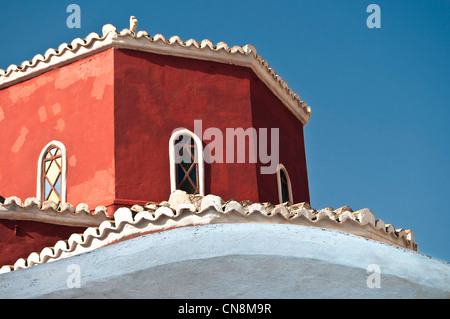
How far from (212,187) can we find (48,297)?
5.11 m

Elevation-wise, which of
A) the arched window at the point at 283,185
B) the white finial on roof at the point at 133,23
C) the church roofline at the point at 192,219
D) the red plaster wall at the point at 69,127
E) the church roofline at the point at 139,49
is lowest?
the church roofline at the point at 192,219

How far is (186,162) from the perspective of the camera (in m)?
9.48

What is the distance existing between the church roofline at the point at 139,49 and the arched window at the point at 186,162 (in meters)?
1.13

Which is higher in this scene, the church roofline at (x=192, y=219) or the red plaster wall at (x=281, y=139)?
the red plaster wall at (x=281, y=139)

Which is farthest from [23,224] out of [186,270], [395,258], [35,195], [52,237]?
[395,258]

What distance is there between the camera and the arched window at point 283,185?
10.2 meters

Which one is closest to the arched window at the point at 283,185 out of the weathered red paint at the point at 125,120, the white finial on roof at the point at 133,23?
the weathered red paint at the point at 125,120

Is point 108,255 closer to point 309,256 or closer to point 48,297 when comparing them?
point 48,297

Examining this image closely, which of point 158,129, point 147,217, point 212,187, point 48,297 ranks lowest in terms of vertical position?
point 48,297

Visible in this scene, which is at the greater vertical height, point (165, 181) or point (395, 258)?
point (165, 181)

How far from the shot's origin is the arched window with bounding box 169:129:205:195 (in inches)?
370

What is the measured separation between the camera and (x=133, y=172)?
30.3ft

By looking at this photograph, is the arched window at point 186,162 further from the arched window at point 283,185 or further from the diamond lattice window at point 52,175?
the diamond lattice window at point 52,175

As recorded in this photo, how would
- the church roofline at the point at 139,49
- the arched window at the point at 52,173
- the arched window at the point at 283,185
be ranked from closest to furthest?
1. the arched window at the point at 52,173
2. the church roofline at the point at 139,49
3. the arched window at the point at 283,185
